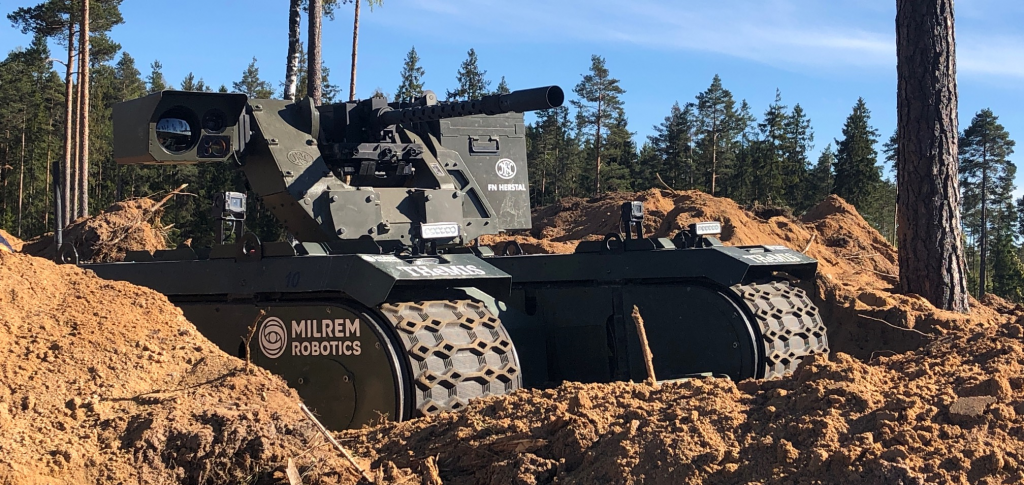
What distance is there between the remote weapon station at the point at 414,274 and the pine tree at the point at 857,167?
151 feet

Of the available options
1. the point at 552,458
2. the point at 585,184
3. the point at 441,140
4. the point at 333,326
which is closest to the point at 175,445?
the point at 552,458

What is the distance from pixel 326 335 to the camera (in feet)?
22.7

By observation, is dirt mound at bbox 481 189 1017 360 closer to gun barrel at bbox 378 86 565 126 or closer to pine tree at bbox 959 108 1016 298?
gun barrel at bbox 378 86 565 126

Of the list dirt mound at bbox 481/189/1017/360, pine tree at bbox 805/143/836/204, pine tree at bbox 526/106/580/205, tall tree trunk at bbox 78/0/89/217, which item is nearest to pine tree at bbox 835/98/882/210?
pine tree at bbox 805/143/836/204

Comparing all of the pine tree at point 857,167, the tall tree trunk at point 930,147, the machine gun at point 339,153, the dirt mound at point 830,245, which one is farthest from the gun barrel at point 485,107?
the pine tree at point 857,167

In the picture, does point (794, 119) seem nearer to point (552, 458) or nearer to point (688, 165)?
point (688, 165)

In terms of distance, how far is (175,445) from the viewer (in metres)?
4.83

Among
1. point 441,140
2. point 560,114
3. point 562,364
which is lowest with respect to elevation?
point 562,364

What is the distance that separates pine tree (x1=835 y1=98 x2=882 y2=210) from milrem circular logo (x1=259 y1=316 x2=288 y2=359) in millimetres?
48171

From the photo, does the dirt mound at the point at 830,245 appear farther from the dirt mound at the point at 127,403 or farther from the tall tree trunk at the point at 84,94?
the tall tree trunk at the point at 84,94

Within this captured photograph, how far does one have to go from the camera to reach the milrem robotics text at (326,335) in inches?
267

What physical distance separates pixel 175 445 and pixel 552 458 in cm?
169

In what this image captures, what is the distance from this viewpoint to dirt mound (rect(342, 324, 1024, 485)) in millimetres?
4039

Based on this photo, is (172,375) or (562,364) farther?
(562,364)
